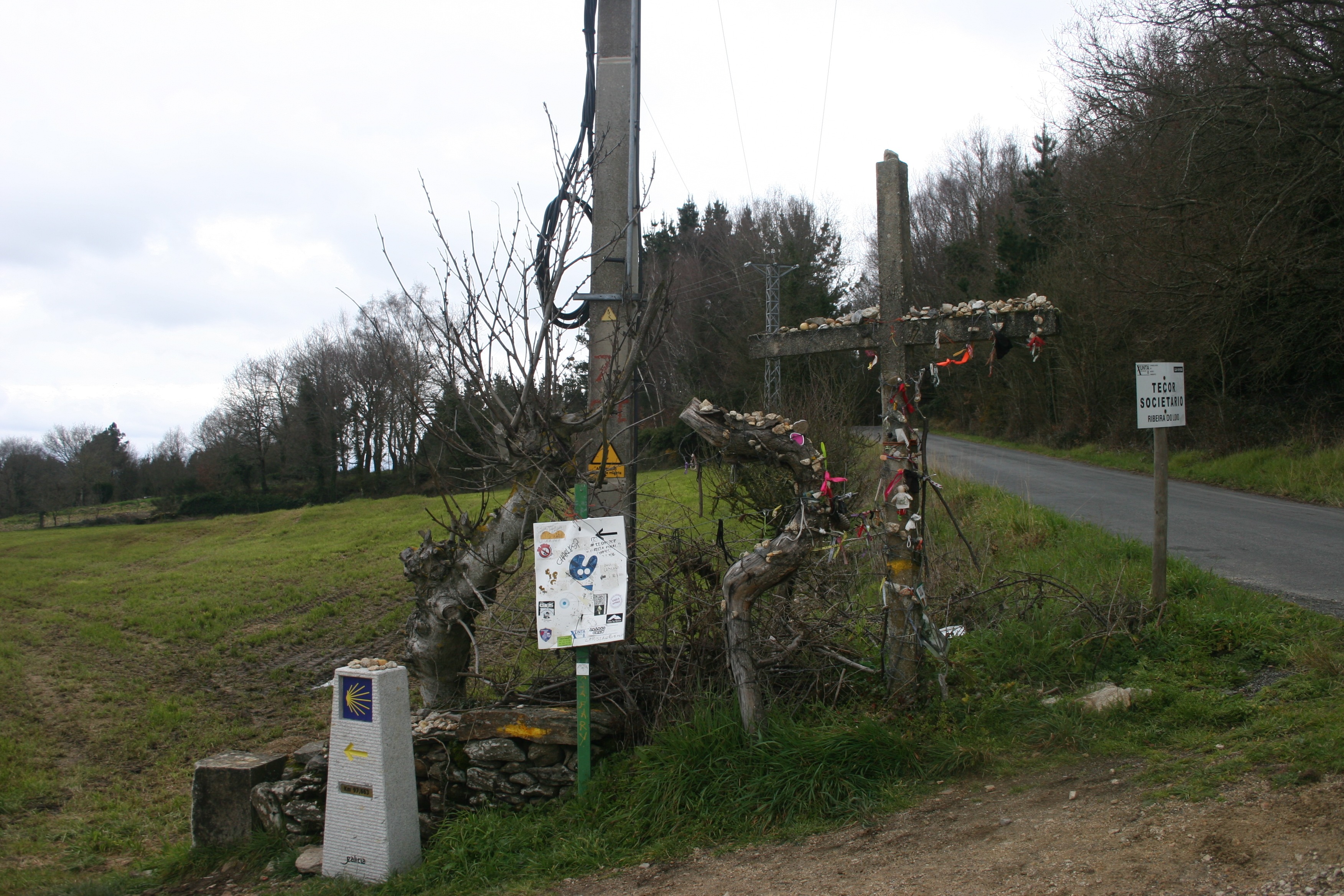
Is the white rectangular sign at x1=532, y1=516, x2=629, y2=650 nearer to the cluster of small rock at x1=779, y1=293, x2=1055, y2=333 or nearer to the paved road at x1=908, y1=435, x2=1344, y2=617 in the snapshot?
the cluster of small rock at x1=779, y1=293, x2=1055, y2=333

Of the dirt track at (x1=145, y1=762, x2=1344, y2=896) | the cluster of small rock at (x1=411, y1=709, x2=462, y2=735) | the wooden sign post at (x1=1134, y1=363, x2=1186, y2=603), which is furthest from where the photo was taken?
the wooden sign post at (x1=1134, y1=363, x2=1186, y2=603)

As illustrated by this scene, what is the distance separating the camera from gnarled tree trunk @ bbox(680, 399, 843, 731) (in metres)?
4.79

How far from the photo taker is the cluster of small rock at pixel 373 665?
16.2ft

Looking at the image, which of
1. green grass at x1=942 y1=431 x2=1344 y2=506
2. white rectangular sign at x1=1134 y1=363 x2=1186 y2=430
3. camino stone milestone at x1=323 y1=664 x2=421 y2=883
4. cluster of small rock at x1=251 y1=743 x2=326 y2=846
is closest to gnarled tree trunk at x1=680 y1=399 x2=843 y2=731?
camino stone milestone at x1=323 y1=664 x2=421 y2=883

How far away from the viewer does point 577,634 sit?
4.98m

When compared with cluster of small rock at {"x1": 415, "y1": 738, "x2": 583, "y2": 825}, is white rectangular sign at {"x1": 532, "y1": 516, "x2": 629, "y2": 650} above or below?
above

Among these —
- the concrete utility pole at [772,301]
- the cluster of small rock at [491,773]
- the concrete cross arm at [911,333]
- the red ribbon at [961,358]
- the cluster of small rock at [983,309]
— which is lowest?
the cluster of small rock at [491,773]

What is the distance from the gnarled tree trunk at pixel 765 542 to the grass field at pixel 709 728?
0.88 ft

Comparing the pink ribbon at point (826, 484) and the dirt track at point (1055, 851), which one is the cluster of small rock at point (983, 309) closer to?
the pink ribbon at point (826, 484)

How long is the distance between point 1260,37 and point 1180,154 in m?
2.11

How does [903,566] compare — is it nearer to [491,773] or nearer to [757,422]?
Answer: [757,422]

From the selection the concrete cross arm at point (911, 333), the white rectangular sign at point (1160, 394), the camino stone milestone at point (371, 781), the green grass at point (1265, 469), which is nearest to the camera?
the camino stone milestone at point (371, 781)

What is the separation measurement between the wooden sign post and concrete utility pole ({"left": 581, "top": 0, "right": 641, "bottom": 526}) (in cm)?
393

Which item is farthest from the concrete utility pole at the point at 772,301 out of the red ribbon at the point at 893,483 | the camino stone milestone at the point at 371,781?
the camino stone milestone at the point at 371,781
